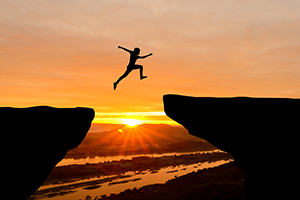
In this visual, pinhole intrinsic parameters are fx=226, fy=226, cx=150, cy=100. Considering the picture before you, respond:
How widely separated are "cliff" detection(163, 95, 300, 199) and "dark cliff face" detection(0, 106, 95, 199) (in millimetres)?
4444

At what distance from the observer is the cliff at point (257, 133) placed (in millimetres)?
6340

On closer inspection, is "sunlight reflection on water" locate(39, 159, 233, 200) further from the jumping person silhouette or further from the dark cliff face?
the jumping person silhouette

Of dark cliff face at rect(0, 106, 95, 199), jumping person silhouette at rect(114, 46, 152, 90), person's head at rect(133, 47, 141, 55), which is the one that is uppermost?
person's head at rect(133, 47, 141, 55)

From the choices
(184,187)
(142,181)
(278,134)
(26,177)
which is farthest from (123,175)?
(278,134)

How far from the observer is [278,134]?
6535mm

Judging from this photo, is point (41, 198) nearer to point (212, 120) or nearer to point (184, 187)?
point (184, 187)

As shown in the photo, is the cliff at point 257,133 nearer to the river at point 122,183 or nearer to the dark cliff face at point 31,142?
the dark cliff face at point 31,142

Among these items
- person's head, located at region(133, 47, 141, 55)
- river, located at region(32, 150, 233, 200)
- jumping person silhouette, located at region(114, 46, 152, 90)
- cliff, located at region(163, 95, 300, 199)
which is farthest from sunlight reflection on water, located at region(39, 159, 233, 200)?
cliff, located at region(163, 95, 300, 199)

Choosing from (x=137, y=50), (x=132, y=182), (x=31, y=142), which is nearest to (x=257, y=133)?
(x=137, y=50)

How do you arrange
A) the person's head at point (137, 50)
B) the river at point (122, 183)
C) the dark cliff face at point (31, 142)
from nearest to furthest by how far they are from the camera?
the dark cliff face at point (31, 142) < the person's head at point (137, 50) < the river at point (122, 183)

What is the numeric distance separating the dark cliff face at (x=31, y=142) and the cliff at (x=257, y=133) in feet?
14.6

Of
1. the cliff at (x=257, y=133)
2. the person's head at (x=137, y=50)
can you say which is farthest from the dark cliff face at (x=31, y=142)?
the cliff at (x=257, y=133)

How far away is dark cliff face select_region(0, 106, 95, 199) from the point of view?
23.4 feet

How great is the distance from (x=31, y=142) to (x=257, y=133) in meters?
7.22
